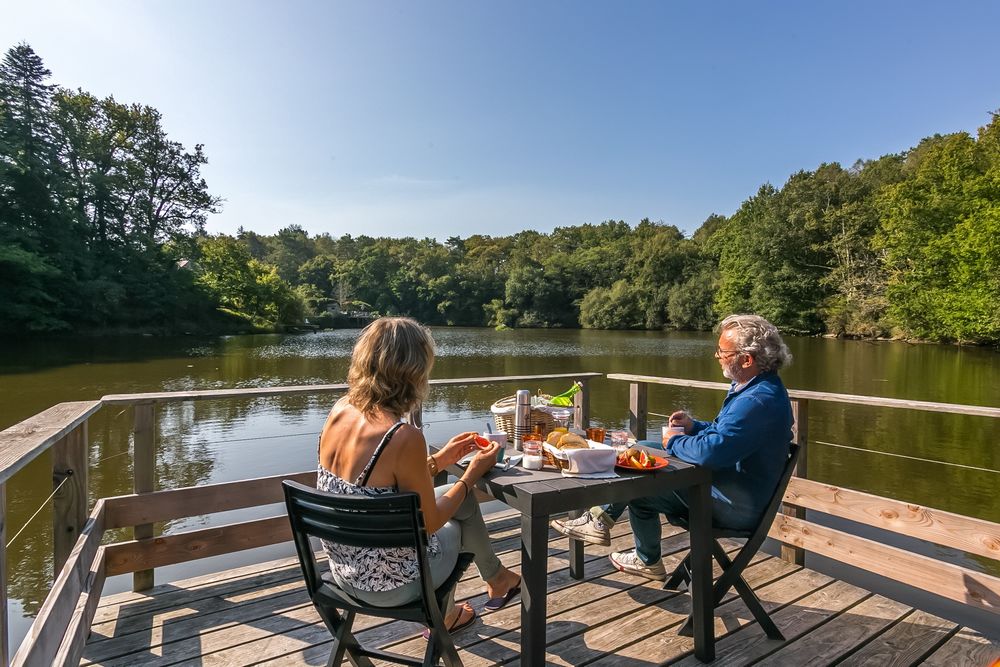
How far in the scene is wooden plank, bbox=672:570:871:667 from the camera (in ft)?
6.20

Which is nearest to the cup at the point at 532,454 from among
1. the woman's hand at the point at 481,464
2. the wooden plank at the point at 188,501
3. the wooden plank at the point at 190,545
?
the woman's hand at the point at 481,464

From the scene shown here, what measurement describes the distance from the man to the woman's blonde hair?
0.98m

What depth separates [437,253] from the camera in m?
63.4

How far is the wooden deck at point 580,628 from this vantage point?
74.4 inches

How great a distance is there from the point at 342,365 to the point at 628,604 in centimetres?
1678

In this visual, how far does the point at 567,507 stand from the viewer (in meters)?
1.58

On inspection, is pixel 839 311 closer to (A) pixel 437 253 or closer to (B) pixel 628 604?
(B) pixel 628 604

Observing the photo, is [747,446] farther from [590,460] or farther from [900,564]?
[900,564]

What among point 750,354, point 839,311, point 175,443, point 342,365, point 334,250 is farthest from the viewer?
point 334,250

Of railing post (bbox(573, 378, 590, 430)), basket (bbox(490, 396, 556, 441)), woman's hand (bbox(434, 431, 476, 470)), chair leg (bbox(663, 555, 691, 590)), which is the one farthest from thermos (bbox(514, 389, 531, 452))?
railing post (bbox(573, 378, 590, 430))

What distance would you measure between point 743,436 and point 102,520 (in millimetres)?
2436

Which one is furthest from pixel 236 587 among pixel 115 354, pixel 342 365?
pixel 115 354

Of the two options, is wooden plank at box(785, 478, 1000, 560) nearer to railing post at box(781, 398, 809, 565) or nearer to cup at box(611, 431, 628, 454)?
railing post at box(781, 398, 809, 565)

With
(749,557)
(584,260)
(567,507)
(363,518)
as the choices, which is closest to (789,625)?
(749,557)
